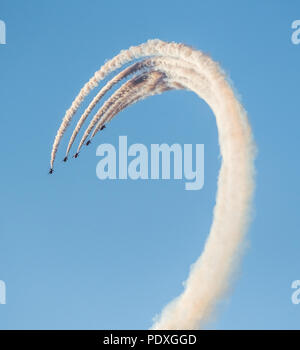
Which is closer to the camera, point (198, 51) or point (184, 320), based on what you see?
point (198, 51)

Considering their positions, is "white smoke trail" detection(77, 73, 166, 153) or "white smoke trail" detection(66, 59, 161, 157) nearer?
"white smoke trail" detection(66, 59, 161, 157)

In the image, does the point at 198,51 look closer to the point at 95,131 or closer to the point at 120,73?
the point at 120,73

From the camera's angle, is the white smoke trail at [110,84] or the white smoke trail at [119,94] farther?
the white smoke trail at [119,94]
